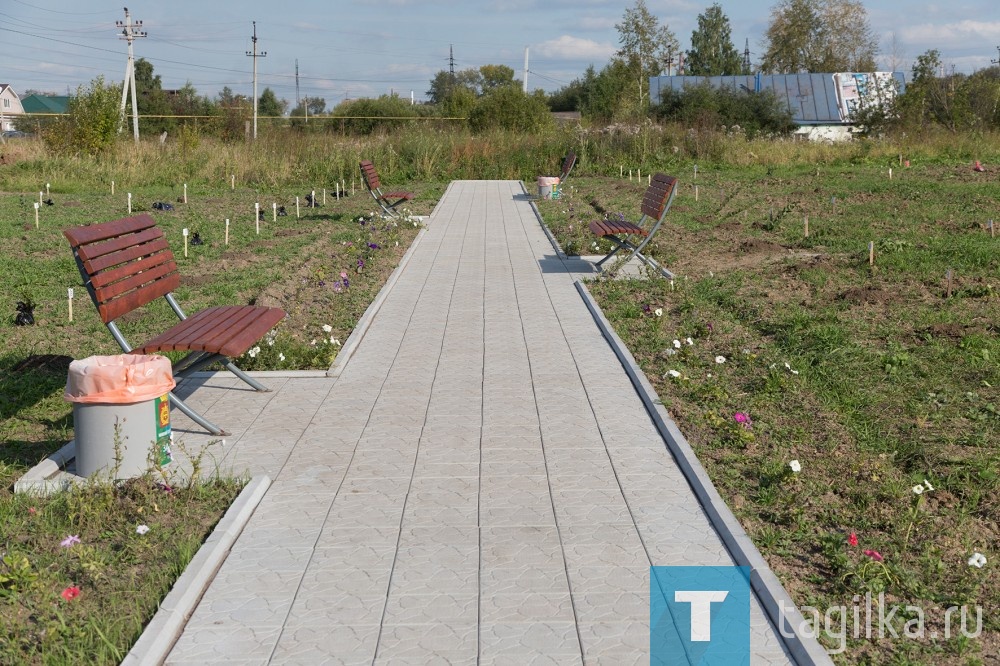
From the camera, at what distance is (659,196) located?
447 inches

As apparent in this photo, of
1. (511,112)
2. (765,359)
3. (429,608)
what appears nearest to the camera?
(429,608)

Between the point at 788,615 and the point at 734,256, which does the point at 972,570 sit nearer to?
the point at 788,615

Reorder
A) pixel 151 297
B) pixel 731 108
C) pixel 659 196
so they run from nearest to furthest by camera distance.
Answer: pixel 151 297 < pixel 659 196 < pixel 731 108

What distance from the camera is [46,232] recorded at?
14055 millimetres

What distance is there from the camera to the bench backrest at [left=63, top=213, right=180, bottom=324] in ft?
19.0

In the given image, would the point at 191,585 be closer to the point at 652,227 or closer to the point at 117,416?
the point at 117,416

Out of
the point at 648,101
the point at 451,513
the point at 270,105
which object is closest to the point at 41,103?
the point at 270,105

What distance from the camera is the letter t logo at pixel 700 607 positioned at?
12.0 feet

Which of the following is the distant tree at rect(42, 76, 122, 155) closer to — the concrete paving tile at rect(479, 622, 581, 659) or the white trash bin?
the white trash bin

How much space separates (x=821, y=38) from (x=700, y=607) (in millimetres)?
61790

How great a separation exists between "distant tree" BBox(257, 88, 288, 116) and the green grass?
56.7 meters

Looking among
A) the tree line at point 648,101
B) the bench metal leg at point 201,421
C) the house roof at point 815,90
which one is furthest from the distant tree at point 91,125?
the house roof at point 815,90

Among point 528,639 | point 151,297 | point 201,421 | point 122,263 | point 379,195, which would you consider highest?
point 379,195

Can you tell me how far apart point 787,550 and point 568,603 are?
3.67 feet
